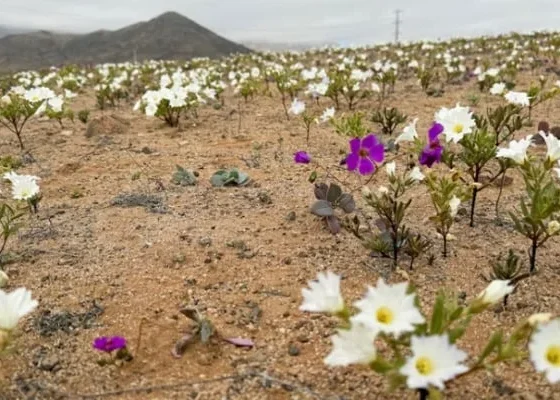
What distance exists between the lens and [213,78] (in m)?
9.57

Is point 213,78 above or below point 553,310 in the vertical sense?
above

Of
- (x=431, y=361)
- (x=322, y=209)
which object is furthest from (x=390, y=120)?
(x=431, y=361)

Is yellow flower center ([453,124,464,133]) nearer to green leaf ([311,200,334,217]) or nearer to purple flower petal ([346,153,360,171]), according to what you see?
purple flower petal ([346,153,360,171])

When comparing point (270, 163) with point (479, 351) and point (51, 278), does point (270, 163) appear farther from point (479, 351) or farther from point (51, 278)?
point (479, 351)

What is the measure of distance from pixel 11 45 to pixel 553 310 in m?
58.7

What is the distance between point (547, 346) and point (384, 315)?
40cm

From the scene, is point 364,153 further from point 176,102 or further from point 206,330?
point 176,102

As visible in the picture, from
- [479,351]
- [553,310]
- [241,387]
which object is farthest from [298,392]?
[553,310]

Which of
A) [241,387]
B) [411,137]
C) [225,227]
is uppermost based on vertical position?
[411,137]

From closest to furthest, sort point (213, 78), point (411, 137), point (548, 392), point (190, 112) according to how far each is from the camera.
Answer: point (548, 392) < point (411, 137) < point (190, 112) < point (213, 78)

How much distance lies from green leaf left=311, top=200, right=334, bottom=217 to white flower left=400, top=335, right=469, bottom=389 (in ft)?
5.39

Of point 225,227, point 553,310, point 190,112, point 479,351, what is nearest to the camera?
point 479,351

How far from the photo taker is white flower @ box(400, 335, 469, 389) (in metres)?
1.37

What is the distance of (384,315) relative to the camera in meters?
1.48
